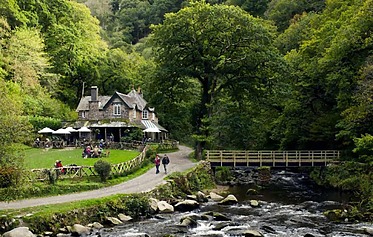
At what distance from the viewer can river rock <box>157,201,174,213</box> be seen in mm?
26922

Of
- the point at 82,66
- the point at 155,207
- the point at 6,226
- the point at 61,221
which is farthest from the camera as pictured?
the point at 82,66

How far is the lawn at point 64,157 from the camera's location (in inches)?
1458

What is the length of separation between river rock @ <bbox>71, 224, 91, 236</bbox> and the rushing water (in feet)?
2.46

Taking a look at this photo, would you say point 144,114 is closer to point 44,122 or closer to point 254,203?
point 44,122

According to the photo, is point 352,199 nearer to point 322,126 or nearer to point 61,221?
point 322,126

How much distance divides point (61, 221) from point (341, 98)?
26.0 m

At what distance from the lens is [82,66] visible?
74000 millimetres

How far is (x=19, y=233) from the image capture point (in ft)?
63.8

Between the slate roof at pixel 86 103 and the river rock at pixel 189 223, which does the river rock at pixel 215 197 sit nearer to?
the river rock at pixel 189 223

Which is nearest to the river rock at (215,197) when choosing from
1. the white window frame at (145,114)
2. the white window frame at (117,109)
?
the white window frame at (117,109)

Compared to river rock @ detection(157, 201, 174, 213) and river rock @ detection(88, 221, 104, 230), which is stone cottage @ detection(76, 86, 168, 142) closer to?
river rock @ detection(157, 201, 174, 213)

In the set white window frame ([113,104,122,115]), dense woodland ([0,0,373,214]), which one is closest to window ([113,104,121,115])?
white window frame ([113,104,122,115])

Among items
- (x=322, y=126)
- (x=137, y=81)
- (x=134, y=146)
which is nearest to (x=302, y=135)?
(x=322, y=126)

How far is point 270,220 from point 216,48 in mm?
25326
